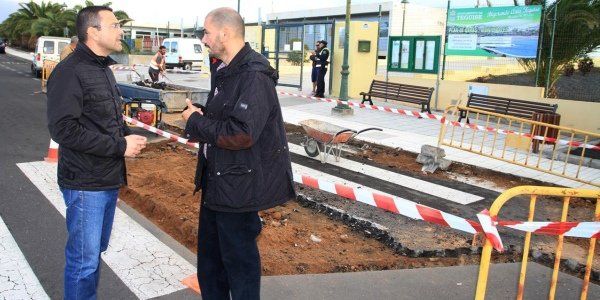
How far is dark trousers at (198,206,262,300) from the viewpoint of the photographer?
2.79 metres

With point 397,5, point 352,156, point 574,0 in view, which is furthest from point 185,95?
point 397,5

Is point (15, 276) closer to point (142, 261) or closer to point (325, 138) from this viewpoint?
point (142, 261)

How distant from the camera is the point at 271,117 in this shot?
280cm

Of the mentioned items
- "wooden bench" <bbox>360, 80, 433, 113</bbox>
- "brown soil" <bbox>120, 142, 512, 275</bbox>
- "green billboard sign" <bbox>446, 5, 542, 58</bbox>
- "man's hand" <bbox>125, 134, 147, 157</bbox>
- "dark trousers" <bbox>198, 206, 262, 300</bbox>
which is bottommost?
"brown soil" <bbox>120, 142, 512, 275</bbox>

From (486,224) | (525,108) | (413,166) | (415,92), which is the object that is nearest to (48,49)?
(415,92)

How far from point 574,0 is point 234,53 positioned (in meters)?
14.7

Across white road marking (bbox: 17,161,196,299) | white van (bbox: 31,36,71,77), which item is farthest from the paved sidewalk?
white van (bbox: 31,36,71,77)

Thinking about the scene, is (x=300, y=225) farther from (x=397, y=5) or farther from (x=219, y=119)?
(x=397, y=5)

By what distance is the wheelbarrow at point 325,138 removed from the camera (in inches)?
338

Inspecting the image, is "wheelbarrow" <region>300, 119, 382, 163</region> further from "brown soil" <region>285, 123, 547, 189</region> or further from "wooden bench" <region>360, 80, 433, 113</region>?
"wooden bench" <region>360, 80, 433, 113</region>

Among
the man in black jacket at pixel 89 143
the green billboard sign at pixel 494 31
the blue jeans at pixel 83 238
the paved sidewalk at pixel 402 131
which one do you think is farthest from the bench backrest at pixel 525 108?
the blue jeans at pixel 83 238

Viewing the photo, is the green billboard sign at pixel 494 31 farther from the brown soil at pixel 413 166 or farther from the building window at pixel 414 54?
the brown soil at pixel 413 166

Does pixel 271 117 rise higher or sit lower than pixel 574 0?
lower

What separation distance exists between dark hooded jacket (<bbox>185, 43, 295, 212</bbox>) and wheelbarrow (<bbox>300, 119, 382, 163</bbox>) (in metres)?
5.68
